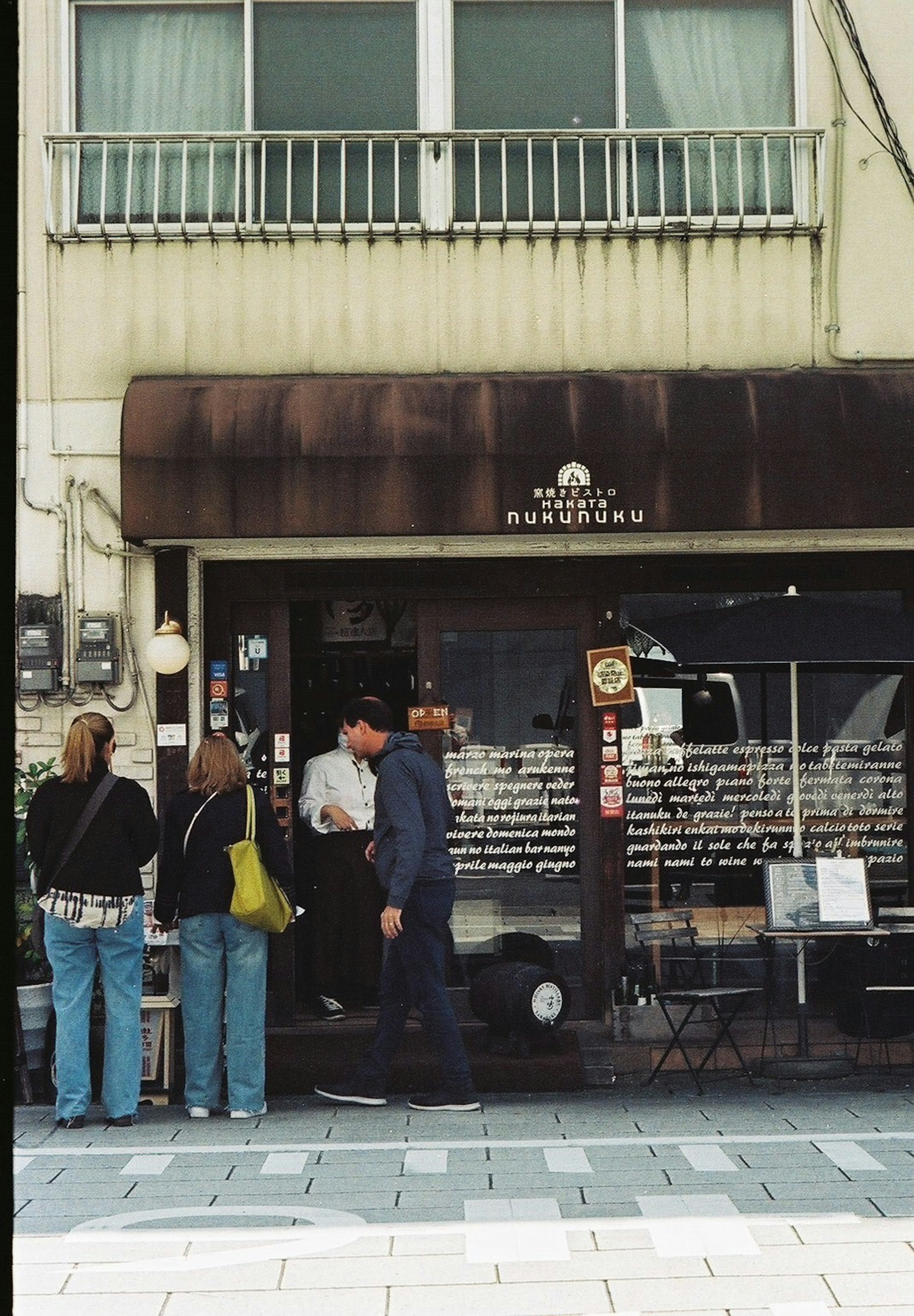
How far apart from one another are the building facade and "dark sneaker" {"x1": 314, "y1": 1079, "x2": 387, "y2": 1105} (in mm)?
1055

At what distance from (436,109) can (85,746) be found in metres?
4.28

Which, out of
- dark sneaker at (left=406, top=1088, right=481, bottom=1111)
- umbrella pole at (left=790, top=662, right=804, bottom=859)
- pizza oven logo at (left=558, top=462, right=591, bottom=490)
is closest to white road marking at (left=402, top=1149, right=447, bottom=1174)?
dark sneaker at (left=406, top=1088, right=481, bottom=1111)

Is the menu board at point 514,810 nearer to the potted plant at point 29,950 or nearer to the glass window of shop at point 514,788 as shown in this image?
the glass window of shop at point 514,788

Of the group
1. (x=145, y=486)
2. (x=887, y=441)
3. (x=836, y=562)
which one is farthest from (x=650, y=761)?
(x=145, y=486)

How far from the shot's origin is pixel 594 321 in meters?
9.02

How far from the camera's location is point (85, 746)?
7754 millimetres

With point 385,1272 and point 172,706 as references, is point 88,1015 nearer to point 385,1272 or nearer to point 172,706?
point 172,706

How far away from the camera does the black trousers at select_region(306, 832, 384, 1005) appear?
916 cm

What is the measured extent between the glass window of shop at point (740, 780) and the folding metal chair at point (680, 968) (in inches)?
5.6

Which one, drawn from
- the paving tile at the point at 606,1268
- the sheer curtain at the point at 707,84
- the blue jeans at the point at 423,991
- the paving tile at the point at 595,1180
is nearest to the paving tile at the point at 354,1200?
the paving tile at the point at 595,1180

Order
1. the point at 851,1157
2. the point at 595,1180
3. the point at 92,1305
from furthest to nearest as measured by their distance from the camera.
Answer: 1. the point at 851,1157
2. the point at 595,1180
3. the point at 92,1305

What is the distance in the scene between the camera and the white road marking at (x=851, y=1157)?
6562 millimetres

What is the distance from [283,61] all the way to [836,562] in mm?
4447

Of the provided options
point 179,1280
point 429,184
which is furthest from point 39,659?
point 179,1280
